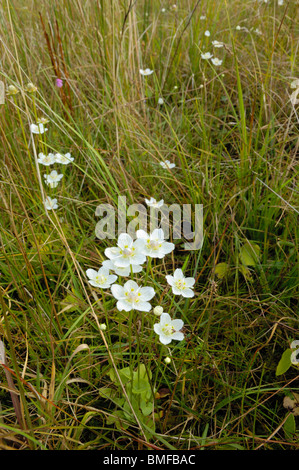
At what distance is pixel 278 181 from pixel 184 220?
1.78ft

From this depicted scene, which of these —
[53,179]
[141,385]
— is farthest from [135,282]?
[53,179]

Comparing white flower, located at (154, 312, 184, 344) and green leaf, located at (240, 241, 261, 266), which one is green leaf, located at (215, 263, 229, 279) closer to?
green leaf, located at (240, 241, 261, 266)

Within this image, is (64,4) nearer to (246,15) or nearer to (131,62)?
(131,62)

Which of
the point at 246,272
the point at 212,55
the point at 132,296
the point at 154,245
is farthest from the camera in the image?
the point at 212,55

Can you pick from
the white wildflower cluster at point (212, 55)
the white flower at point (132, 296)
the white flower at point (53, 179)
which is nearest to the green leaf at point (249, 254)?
the white flower at point (132, 296)

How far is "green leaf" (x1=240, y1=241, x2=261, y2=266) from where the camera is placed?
1.50 metres

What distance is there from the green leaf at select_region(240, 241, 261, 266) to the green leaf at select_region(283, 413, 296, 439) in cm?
59

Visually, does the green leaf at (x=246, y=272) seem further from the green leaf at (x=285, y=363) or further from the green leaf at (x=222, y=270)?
the green leaf at (x=285, y=363)

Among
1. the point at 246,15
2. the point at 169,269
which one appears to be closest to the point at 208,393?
the point at 169,269

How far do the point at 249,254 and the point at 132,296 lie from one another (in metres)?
0.77

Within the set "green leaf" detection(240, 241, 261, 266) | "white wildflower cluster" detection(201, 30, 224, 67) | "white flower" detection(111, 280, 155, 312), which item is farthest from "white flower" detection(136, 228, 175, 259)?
"white wildflower cluster" detection(201, 30, 224, 67)

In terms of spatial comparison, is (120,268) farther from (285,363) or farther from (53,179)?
(53,179)

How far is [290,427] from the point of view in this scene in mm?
1117

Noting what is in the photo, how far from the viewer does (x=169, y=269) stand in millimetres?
1632
